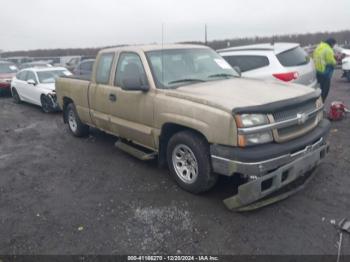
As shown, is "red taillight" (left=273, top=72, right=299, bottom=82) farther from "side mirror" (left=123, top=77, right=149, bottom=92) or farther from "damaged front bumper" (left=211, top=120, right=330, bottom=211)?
"side mirror" (left=123, top=77, right=149, bottom=92)

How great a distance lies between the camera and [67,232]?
3666 millimetres

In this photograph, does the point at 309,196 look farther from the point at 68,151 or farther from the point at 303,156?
the point at 68,151

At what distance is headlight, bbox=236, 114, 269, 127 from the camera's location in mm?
3484

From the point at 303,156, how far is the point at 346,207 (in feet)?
2.60

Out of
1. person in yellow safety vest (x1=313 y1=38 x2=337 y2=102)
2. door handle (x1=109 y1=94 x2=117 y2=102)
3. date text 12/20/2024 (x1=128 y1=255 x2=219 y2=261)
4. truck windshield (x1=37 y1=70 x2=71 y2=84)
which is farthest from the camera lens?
truck windshield (x1=37 y1=70 x2=71 y2=84)

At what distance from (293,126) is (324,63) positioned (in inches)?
207

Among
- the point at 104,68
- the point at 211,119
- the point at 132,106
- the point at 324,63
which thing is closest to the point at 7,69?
the point at 104,68

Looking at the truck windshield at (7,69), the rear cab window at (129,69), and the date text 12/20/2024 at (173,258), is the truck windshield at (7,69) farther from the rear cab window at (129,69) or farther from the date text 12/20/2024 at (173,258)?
the date text 12/20/2024 at (173,258)

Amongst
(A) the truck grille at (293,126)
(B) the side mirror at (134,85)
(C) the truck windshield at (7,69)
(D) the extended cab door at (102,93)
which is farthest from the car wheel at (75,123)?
(C) the truck windshield at (7,69)

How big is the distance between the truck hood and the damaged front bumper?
51 centimetres

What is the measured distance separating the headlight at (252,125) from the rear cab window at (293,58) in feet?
13.0

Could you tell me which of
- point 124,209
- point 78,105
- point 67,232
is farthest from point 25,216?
point 78,105

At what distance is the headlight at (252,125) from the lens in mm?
3488

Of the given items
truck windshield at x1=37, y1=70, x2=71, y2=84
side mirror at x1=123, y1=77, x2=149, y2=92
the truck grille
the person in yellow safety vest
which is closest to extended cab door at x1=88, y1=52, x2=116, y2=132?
side mirror at x1=123, y1=77, x2=149, y2=92
